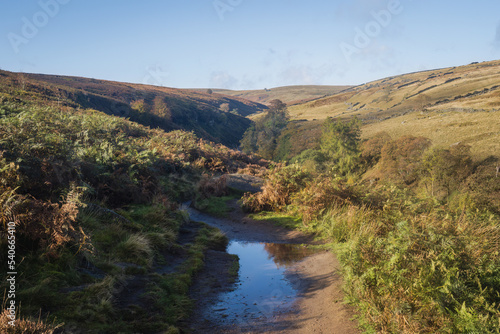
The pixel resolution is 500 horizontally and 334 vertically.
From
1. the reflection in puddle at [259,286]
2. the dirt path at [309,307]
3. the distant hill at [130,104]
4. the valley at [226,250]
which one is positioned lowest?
the reflection in puddle at [259,286]

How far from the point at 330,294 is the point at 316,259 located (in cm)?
215

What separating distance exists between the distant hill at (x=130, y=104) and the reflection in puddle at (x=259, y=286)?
24.7 meters

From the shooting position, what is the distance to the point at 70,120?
653 inches

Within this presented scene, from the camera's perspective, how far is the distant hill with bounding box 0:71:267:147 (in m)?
32.2

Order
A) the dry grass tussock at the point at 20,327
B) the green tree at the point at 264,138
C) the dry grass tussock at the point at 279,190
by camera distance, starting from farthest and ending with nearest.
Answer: the green tree at the point at 264,138, the dry grass tussock at the point at 279,190, the dry grass tussock at the point at 20,327

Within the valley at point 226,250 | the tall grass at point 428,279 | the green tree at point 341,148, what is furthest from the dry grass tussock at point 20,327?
the green tree at point 341,148

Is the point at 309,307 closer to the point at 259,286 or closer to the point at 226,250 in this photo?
the point at 259,286

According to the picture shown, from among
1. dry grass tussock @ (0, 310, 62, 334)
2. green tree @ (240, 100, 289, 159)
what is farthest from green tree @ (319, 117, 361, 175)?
dry grass tussock @ (0, 310, 62, 334)

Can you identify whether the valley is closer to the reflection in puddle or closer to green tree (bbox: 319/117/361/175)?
the reflection in puddle

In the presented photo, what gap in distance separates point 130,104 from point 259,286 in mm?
47706

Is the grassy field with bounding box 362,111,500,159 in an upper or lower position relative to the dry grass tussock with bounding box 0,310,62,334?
upper

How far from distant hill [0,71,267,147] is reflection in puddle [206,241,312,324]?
2466 cm

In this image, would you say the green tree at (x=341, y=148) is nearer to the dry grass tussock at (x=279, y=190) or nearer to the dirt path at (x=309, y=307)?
the dry grass tussock at (x=279, y=190)

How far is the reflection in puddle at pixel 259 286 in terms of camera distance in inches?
222
